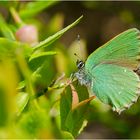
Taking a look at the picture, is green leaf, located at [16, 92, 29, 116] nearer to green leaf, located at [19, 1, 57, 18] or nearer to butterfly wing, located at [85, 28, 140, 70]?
butterfly wing, located at [85, 28, 140, 70]

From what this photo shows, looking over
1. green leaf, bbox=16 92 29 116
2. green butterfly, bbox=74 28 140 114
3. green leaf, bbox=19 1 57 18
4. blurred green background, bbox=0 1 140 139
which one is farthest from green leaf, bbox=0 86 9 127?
green leaf, bbox=19 1 57 18

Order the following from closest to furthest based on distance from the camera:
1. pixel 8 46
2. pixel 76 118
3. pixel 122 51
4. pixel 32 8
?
pixel 8 46 < pixel 76 118 < pixel 122 51 < pixel 32 8

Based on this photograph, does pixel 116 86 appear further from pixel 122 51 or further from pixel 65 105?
pixel 65 105

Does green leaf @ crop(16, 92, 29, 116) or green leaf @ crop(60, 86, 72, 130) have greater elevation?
green leaf @ crop(16, 92, 29, 116)

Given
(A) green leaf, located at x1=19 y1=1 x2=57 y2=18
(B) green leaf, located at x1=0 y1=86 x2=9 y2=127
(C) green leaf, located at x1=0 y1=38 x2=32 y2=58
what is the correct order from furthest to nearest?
(A) green leaf, located at x1=19 y1=1 x2=57 y2=18
(C) green leaf, located at x1=0 y1=38 x2=32 y2=58
(B) green leaf, located at x1=0 y1=86 x2=9 y2=127

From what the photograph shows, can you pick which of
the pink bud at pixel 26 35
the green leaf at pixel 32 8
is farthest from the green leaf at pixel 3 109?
the green leaf at pixel 32 8

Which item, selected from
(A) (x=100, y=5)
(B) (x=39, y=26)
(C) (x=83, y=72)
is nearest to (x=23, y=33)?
(C) (x=83, y=72)

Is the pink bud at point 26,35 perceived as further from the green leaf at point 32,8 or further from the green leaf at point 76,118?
the green leaf at point 76,118

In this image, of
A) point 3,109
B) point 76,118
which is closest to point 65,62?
point 76,118
